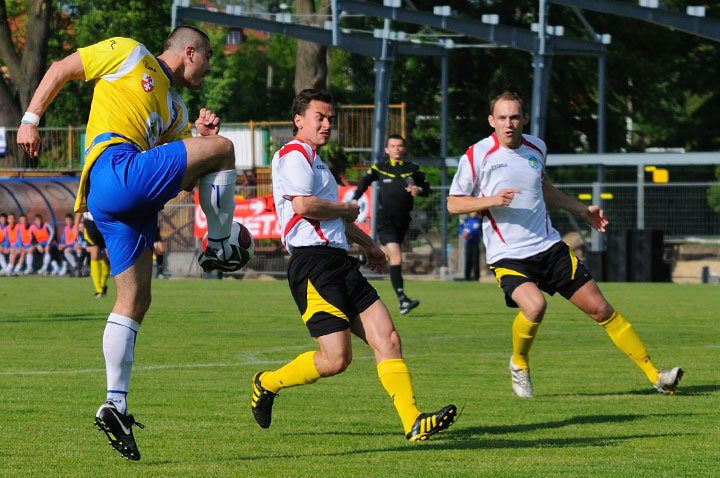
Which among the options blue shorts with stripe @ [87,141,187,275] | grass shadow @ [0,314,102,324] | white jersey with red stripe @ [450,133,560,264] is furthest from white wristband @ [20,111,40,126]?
grass shadow @ [0,314,102,324]

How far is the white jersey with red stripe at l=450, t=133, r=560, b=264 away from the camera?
9.03m

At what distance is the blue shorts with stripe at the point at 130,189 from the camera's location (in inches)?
233

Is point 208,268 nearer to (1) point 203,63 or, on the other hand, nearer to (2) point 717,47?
(1) point 203,63

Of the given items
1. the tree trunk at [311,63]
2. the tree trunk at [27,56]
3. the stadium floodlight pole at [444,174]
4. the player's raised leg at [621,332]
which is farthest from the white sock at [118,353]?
the tree trunk at [27,56]

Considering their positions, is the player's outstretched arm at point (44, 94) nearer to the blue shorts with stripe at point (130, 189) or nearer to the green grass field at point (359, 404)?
the blue shorts with stripe at point (130, 189)

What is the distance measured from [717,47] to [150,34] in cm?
2251

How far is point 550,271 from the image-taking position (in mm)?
9023

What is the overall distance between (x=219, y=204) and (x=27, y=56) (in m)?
32.8

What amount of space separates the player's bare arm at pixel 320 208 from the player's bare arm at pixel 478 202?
1.68 meters

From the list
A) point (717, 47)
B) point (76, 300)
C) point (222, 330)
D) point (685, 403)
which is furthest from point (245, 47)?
point (685, 403)

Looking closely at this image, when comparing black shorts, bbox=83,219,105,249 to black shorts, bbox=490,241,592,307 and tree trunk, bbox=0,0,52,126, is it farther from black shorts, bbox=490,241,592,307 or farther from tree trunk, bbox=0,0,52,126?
tree trunk, bbox=0,0,52,126

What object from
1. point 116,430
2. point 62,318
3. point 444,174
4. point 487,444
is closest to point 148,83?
point 116,430

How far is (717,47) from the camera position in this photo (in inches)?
1540

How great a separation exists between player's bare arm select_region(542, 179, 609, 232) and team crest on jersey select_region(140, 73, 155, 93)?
3771 mm
